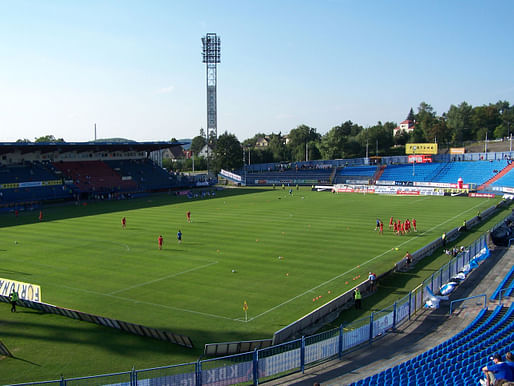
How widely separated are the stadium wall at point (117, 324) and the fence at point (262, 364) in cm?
240

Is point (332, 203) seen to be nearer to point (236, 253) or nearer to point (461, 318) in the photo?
point (236, 253)

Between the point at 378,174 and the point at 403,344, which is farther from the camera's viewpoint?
the point at 378,174

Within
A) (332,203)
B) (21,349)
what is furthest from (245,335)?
(332,203)

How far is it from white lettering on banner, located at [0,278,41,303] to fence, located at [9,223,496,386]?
32.0 feet

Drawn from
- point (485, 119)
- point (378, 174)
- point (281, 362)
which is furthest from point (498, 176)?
point (281, 362)

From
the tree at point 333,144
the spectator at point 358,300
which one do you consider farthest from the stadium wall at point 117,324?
the tree at point 333,144

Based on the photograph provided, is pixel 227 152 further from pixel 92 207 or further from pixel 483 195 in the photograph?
pixel 483 195

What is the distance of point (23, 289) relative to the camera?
23.7 metres

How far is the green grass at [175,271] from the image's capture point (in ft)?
62.6

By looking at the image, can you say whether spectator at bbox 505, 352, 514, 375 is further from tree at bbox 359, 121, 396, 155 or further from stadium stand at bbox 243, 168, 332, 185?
tree at bbox 359, 121, 396, 155

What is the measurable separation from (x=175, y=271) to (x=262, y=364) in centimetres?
1578

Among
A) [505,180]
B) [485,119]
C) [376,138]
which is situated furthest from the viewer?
[485,119]

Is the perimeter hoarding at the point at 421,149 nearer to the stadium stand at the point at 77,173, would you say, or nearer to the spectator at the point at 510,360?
the stadium stand at the point at 77,173

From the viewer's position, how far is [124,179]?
87.1m
